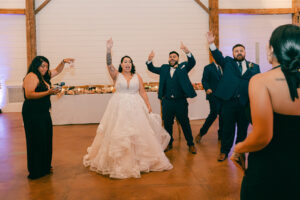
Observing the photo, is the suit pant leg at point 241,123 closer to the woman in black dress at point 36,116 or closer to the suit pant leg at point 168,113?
the suit pant leg at point 168,113

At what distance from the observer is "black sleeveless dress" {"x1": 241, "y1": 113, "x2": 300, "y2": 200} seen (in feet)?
3.61

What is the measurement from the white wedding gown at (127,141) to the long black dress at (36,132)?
646 millimetres

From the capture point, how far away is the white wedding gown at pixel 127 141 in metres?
3.26

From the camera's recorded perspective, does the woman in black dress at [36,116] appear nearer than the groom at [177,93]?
Yes

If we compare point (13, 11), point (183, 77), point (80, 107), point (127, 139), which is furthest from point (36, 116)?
point (13, 11)

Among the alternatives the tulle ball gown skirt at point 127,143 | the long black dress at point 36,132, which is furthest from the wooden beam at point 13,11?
the tulle ball gown skirt at point 127,143

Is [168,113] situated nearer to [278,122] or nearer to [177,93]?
[177,93]

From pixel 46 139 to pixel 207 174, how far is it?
199cm

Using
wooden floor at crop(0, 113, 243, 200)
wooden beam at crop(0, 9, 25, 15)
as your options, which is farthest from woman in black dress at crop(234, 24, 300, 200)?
wooden beam at crop(0, 9, 25, 15)

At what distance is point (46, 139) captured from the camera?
10.9ft

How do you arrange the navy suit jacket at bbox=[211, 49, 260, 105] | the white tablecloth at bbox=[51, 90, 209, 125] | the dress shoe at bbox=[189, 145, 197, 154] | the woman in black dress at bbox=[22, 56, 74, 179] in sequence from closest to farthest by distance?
the woman in black dress at bbox=[22, 56, 74, 179], the navy suit jacket at bbox=[211, 49, 260, 105], the dress shoe at bbox=[189, 145, 197, 154], the white tablecloth at bbox=[51, 90, 209, 125]

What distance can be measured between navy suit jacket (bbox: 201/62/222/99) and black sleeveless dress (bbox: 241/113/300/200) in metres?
3.87

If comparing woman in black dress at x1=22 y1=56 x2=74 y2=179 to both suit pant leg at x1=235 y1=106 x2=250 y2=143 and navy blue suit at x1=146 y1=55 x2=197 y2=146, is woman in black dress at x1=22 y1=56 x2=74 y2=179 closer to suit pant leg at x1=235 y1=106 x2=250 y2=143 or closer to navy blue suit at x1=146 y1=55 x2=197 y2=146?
→ navy blue suit at x1=146 y1=55 x2=197 y2=146

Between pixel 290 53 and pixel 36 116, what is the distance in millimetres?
2903
